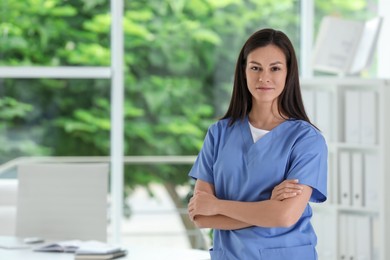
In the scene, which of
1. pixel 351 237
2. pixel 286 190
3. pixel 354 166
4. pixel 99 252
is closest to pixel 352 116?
pixel 354 166

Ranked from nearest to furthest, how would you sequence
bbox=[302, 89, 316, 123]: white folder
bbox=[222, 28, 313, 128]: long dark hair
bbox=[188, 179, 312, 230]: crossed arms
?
bbox=[188, 179, 312, 230]: crossed arms, bbox=[222, 28, 313, 128]: long dark hair, bbox=[302, 89, 316, 123]: white folder

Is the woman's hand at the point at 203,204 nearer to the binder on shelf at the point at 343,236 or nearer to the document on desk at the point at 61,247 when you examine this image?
the document on desk at the point at 61,247

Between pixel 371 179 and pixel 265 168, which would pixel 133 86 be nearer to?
pixel 371 179

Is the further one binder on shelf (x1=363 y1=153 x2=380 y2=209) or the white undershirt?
binder on shelf (x1=363 y1=153 x2=380 y2=209)

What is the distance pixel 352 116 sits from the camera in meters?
4.50

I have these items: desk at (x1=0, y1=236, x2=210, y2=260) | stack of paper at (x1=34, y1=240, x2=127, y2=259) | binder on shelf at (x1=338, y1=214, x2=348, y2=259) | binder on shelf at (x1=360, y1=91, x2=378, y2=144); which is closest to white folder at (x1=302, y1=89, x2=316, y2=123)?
binder on shelf at (x1=360, y1=91, x2=378, y2=144)

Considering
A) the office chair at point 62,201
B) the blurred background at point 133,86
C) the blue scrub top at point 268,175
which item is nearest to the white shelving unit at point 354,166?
the blurred background at point 133,86

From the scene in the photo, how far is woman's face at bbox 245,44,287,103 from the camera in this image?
7.64ft

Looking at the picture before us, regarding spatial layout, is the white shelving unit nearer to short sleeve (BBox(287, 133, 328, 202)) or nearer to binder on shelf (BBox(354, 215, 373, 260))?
binder on shelf (BBox(354, 215, 373, 260))

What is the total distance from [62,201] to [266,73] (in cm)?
174

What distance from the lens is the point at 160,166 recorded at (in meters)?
5.25

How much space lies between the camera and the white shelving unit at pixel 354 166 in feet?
14.3

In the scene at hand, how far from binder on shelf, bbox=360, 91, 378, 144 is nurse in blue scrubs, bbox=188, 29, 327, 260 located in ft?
6.79

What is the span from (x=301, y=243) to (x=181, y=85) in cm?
305
